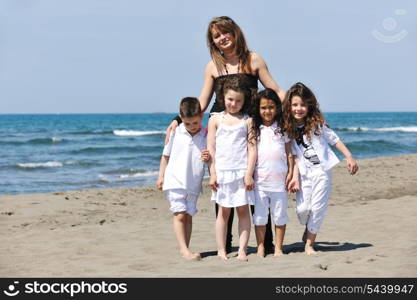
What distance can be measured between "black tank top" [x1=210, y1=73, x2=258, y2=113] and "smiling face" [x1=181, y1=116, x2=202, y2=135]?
0.24 meters

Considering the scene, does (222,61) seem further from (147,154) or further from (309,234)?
(147,154)

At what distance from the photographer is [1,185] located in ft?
50.1

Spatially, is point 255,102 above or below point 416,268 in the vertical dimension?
above

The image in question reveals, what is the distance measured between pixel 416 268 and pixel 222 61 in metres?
2.35

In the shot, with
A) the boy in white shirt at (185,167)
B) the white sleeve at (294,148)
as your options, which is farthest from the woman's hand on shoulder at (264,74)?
the boy in white shirt at (185,167)

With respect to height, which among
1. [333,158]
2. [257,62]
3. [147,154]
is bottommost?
[147,154]

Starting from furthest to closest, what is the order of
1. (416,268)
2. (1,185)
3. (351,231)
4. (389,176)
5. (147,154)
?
(147,154) → (1,185) → (389,176) → (351,231) → (416,268)

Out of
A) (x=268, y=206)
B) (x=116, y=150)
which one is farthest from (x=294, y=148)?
(x=116, y=150)

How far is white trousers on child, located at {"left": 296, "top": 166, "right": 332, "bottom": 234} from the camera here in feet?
18.6

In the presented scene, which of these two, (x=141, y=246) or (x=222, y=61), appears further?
(x=141, y=246)

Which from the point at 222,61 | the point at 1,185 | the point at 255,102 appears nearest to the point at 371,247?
the point at 255,102

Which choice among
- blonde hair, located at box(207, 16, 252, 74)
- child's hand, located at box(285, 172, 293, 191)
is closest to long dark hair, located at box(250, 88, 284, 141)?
blonde hair, located at box(207, 16, 252, 74)

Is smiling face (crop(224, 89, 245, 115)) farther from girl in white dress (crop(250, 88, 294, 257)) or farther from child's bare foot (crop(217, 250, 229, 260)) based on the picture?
child's bare foot (crop(217, 250, 229, 260))

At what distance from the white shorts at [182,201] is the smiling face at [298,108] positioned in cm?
114
